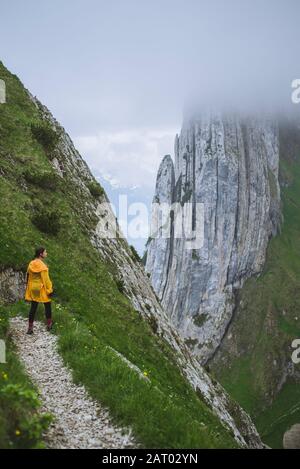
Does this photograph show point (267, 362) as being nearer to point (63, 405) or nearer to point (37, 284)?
point (37, 284)

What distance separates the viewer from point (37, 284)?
60.4 feet

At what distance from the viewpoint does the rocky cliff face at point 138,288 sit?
32594mm

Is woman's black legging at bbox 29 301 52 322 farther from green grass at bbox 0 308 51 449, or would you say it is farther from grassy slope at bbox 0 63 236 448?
green grass at bbox 0 308 51 449

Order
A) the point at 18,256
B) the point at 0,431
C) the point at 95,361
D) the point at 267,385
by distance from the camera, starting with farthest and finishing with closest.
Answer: the point at 267,385 → the point at 18,256 → the point at 95,361 → the point at 0,431

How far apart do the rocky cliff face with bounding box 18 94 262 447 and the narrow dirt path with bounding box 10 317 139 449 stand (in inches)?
573

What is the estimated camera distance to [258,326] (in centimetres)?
18775

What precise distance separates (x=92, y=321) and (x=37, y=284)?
5.40m

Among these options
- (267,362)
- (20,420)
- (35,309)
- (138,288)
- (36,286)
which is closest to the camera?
(20,420)

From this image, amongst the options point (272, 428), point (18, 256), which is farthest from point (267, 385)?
point (18, 256)

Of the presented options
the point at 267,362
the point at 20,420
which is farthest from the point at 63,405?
the point at 267,362

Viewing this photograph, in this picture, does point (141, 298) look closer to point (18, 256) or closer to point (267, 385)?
point (18, 256)

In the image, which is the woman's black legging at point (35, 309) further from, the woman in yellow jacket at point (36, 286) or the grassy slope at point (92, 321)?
the grassy slope at point (92, 321)
